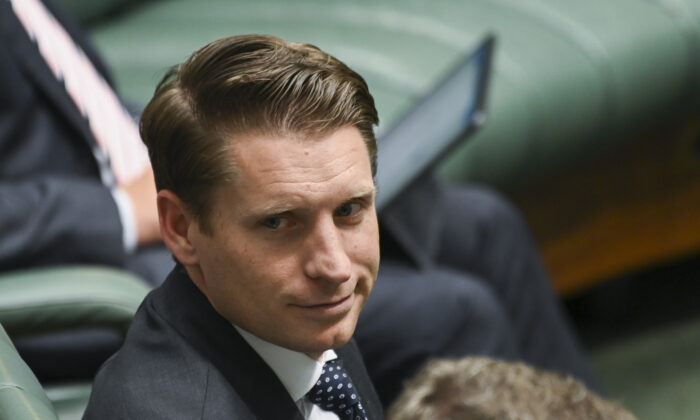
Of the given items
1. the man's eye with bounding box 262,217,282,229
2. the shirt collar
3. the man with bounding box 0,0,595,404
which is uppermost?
the man's eye with bounding box 262,217,282,229

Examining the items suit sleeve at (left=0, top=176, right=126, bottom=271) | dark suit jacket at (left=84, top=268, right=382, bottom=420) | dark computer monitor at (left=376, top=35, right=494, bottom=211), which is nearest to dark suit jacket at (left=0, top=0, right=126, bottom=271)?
suit sleeve at (left=0, top=176, right=126, bottom=271)

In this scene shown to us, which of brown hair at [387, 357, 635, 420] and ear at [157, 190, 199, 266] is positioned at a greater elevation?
ear at [157, 190, 199, 266]

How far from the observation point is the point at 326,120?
393 mm

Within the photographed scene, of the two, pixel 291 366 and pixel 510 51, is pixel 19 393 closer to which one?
pixel 291 366

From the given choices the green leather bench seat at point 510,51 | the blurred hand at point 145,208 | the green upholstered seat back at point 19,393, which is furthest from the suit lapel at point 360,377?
the green leather bench seat at point 510,51

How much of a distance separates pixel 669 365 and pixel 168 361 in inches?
53.9

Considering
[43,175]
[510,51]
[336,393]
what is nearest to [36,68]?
[43,175]

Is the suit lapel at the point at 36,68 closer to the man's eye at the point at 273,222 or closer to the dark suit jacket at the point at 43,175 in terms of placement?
the dark suit jacket at the point at 43,175

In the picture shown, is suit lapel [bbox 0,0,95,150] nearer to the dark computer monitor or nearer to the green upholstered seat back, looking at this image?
the dark computer monitor

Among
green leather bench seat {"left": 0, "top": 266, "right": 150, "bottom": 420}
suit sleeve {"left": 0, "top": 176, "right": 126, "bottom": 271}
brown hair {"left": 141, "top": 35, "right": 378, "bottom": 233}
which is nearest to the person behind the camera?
brown hair {"left": 141, "top": 35, "right": 378, "bottom": 233}

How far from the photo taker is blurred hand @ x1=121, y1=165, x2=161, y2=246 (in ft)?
3.36

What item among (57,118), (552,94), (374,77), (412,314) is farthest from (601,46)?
(57,118)

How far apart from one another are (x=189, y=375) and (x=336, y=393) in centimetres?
6

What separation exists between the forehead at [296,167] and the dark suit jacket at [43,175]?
0.54 metres
